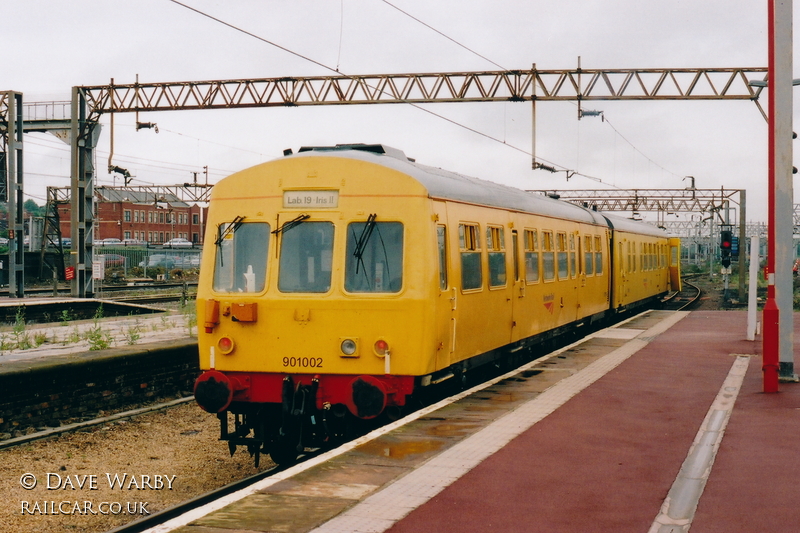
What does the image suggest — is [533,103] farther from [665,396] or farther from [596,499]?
[596,499]

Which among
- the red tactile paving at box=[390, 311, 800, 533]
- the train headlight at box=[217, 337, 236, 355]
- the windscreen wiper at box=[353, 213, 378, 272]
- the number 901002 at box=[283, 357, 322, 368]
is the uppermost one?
the windscreen wiper at box=[353, 213, 378, 272]

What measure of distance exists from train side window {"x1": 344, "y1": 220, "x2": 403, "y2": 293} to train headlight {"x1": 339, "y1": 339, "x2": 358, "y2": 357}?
52 cm

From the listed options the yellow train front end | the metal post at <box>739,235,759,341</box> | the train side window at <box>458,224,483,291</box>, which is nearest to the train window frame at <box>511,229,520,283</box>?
the train side window at <box>458,224,483,291</box>

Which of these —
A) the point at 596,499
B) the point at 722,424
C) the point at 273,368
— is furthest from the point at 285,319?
the point at 722,424

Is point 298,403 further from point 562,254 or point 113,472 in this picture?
point 562,254

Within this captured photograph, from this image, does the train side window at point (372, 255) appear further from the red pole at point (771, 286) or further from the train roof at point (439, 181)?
the red pole at point (771, 286)

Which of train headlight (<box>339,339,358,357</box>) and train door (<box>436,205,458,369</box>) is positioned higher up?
train door (<box>436,205,458,369</box>)

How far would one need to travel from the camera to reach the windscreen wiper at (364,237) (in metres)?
9.30

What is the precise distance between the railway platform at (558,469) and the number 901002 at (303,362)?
100cm

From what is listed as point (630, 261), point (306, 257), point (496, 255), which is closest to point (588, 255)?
point (630, 261)

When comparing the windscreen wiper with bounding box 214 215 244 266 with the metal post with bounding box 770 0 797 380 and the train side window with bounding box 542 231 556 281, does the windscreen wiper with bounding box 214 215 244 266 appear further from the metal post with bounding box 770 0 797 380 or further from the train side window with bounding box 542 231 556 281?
the metal post with bounding box 770 0 797 380

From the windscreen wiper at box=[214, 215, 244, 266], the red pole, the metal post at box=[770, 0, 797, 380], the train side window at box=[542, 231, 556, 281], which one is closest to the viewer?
the windscreen wiper at box=[214, 215, 244, 266]

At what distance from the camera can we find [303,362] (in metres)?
9.30

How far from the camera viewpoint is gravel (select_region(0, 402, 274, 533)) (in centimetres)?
867
